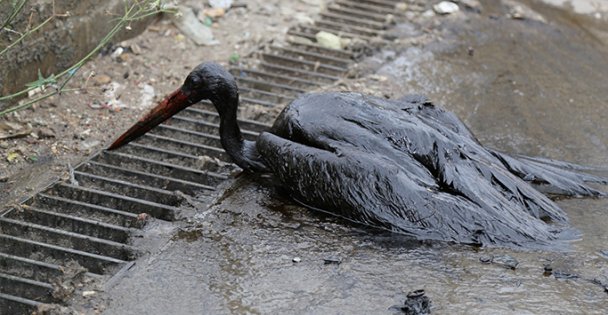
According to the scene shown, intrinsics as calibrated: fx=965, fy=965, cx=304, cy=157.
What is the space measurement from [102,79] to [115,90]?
0.20 m

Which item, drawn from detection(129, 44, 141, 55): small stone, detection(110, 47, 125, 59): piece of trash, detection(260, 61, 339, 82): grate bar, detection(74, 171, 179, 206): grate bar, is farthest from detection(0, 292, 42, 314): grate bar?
detection(260, 61, 339, 82): grate bar

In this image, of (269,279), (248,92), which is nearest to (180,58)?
(248,92)

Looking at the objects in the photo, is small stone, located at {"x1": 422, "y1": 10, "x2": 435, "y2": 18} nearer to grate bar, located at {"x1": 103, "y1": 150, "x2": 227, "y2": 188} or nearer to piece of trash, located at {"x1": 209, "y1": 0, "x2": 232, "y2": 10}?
piece of trash, located at {"x1": 209, "y1": 0, "x2": 232, "y2": 10}

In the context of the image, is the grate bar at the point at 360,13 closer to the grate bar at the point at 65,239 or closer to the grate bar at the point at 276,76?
the grate bar at the point at 276,76

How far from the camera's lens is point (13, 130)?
6934 millimetres

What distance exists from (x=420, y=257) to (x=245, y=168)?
5.09ft

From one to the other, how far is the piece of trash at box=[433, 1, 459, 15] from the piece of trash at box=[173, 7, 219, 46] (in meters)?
2.44

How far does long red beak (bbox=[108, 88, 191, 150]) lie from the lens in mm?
6691

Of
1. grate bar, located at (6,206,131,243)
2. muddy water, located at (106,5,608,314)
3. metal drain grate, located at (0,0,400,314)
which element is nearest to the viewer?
muddy water, located at (106,5,608,314)

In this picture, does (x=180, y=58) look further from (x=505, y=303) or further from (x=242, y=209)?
(x=505, y=303)

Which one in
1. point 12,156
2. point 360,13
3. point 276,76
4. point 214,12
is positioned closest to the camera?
point 12,156

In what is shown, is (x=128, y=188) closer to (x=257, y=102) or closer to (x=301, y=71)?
(x=257, y=102)

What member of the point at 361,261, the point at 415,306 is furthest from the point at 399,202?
the point at 415,306

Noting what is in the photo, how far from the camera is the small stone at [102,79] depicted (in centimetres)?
784
